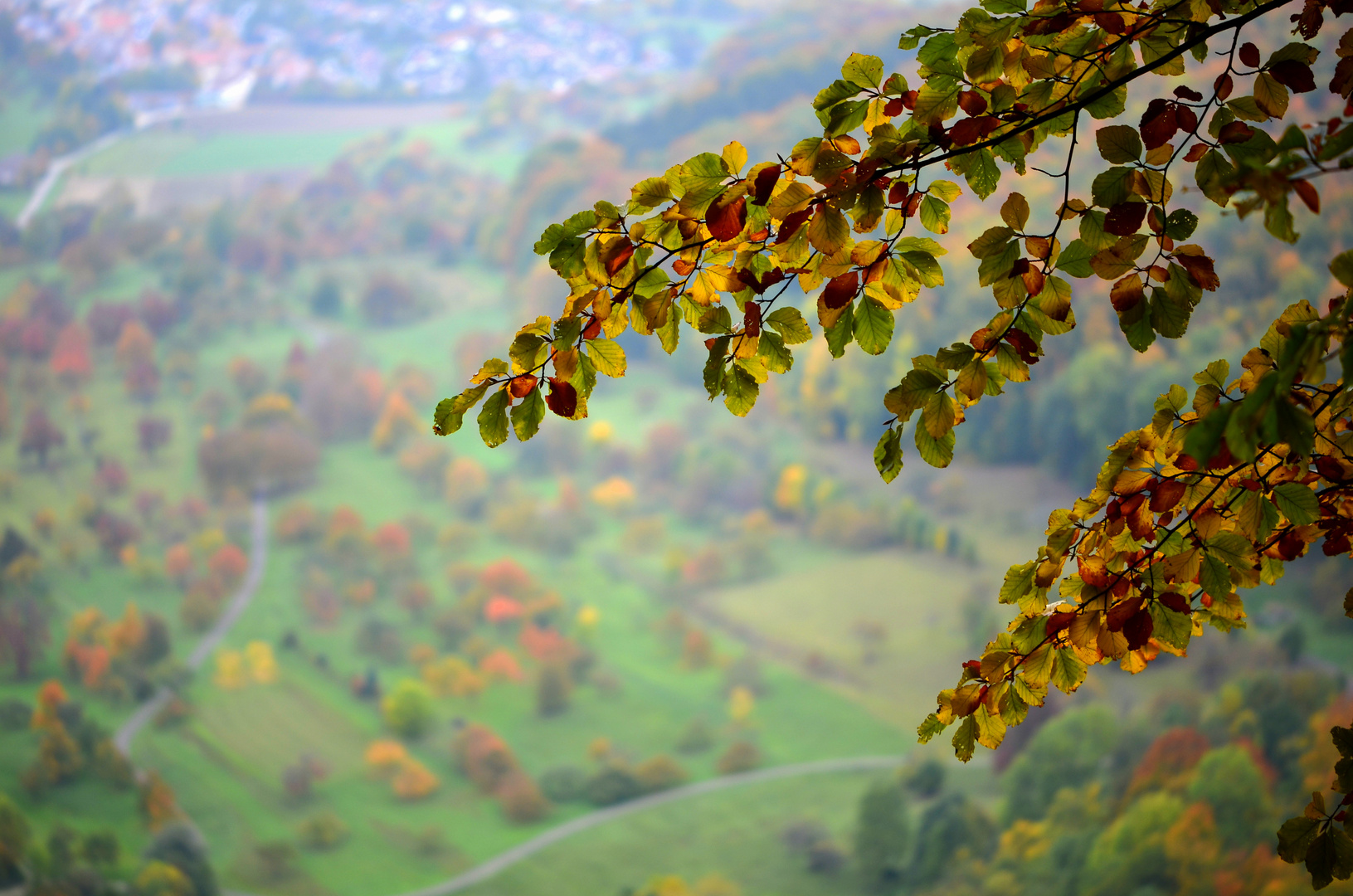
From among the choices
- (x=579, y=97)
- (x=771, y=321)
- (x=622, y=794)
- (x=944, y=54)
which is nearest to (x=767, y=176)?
(x=771, y=321)

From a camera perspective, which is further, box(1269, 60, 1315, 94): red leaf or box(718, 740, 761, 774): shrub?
box(718, 740, 761, 774): shrub

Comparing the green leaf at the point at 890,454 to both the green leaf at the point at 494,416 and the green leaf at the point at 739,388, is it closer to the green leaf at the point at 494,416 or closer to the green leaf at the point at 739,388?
the green leaf at the point at 739,388

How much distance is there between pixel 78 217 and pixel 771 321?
67.2 feet

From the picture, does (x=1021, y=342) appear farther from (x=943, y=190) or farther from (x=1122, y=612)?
(x=1122, y=612)

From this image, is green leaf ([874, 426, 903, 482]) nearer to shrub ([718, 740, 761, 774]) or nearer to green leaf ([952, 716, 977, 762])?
green leaf ([952, 716, 977, 762])

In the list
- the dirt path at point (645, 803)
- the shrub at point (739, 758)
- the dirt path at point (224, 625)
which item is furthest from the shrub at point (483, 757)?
the dirt path at point (224, 625)

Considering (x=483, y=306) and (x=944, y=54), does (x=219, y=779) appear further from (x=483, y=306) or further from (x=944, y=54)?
(x=944, y=54)

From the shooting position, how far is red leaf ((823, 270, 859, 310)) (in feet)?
3.83

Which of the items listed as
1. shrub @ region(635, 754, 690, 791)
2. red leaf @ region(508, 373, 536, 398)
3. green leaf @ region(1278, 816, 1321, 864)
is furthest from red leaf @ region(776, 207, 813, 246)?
shrub @ region(635, 754, 690, 791)

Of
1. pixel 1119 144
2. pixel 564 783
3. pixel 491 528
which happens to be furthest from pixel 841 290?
pixel 491 528

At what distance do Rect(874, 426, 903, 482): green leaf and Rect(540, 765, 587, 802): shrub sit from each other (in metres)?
11.7

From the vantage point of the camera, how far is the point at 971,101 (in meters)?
1.21

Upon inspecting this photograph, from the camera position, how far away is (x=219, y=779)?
496 inches

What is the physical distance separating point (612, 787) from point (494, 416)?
11.6m
